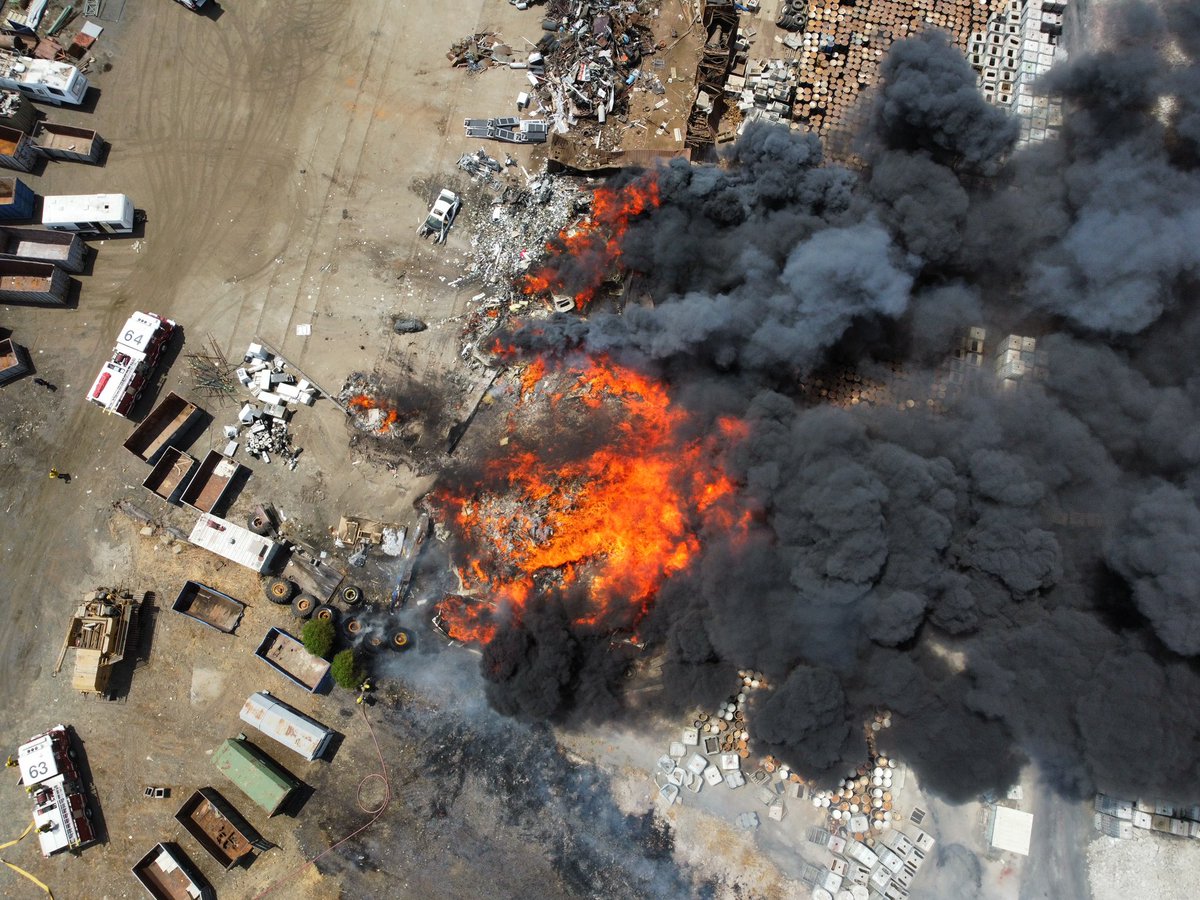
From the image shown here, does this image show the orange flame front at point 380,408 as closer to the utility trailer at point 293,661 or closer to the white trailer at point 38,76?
the utility trailer at point 293,661

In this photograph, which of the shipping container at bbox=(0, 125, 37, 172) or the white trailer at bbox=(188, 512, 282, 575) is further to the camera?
the shipping container at bbox=(0, 125, 37, 172)

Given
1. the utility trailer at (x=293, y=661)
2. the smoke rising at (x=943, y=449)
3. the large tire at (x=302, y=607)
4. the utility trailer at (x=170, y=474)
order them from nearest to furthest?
the smoke rising at (x=943, y=449), the utility trailer at (x=293, y=661), the large tire at (x=302, y=607), the utility trailer at (x=170, y=474)

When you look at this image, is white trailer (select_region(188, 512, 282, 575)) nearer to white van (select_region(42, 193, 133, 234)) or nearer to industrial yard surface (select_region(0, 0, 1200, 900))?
industrial yard surface (select_region(0, 0, 1200, 900))

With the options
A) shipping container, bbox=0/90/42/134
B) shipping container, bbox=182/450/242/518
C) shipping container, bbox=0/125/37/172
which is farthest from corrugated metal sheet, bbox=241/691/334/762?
shipping container, bbox=0/90/42/134

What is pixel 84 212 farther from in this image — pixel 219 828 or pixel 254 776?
pixel 219 828

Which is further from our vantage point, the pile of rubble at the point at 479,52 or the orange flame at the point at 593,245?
the pile of rubble at the point at 479,52

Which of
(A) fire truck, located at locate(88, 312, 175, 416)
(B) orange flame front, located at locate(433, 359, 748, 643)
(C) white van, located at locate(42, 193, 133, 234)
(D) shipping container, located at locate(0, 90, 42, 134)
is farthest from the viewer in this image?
(D) shipping container, located at locate(0, 90, 42, 134)

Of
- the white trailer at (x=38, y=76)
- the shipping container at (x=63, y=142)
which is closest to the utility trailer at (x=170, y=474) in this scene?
the shipping container at (x=63, y=142)
